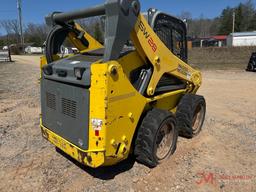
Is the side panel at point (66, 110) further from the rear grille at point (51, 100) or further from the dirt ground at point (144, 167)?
the dirt ground at point (144, 167)

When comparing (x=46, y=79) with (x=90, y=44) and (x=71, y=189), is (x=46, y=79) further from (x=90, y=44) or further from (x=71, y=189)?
(x=71, y=189)

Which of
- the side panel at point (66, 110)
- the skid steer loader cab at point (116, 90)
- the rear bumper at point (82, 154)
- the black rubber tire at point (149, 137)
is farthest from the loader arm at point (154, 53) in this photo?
the rear bumper at point (82, 154)

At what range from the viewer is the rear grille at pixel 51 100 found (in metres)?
3.81

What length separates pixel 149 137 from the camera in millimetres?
3648

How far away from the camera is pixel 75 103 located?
3.39 meters

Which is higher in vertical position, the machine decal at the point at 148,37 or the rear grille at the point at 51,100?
the machine decal at the point at 148,37

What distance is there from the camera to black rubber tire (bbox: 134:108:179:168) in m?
3.67

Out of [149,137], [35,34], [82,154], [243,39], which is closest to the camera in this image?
[82,154]

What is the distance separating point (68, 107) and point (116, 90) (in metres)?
0.76

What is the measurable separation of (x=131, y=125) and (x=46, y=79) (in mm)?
1425

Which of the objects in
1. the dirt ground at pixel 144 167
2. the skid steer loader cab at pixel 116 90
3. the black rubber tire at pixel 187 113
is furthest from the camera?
the black rubber tire at pixel 187 113

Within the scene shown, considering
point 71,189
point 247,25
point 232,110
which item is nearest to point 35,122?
point 71,189

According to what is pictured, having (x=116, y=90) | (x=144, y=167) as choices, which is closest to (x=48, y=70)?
(x=116, y=90)

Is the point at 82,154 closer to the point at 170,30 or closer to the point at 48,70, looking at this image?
the point at 48,70
